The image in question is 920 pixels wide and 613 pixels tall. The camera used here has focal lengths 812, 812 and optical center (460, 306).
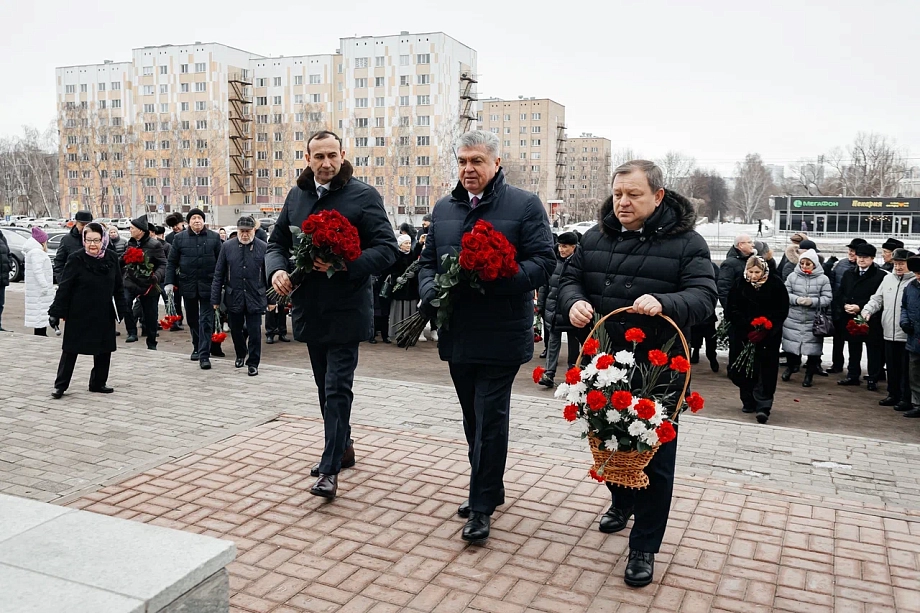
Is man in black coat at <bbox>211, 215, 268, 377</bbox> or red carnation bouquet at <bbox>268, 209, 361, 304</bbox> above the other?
red carnation bouquet at <bbox>268, 209, 361, 304</bbox>

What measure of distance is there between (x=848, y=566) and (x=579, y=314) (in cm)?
203

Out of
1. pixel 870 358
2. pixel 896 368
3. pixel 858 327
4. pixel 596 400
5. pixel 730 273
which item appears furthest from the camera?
pixel 730 273

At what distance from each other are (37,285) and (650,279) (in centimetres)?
1189

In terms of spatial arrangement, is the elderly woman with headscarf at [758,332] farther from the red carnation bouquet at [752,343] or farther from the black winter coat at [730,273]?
the black winter coat at [730,273]

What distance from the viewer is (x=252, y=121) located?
95.1 meters

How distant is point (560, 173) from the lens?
133500 mm

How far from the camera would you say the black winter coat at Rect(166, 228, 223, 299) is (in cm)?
1161

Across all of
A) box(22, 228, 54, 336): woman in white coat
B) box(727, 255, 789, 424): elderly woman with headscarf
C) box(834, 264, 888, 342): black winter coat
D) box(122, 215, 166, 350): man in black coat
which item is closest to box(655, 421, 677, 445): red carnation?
A: box(727, 255, 789, 424): elderly woman with headscarf

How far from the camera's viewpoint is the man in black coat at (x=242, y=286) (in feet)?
34.8

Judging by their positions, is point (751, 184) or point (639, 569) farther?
point (751, 184)

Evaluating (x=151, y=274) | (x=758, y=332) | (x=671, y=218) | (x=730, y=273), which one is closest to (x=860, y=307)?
(x=730, y=273)

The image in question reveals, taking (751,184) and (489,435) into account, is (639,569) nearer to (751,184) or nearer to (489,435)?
(489,435)

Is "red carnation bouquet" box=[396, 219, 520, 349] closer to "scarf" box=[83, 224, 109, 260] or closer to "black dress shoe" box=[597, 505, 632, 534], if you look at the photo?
"black dress shoe" box=[597, 505, 632, 534]

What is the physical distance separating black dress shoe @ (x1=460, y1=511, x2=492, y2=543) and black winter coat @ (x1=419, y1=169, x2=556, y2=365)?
909 millimetres
